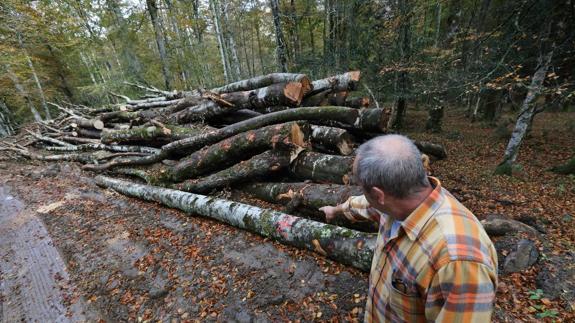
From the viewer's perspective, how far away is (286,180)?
577cm

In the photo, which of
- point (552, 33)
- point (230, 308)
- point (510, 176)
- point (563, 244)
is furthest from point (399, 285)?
point (552, 33)

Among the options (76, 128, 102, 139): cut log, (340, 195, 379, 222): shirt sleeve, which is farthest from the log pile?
(76, 128, 102, 139): cut log

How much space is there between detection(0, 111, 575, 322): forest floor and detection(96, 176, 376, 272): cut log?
18 centimetres

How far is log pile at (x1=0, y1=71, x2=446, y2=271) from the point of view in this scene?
4.14 m

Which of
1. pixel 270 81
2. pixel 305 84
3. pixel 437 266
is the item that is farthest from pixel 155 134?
pixel 437 266

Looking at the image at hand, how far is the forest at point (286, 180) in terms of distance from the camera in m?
3.29

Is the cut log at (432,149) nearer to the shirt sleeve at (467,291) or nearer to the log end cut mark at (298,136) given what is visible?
the log end cut mark at (298,136)

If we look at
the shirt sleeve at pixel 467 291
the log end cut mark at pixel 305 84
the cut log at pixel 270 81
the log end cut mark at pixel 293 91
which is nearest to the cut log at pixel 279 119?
the log end cut mark at pixel 293 91

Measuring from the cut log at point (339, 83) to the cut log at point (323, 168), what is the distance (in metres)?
2.74

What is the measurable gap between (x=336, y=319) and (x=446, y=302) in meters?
2.01

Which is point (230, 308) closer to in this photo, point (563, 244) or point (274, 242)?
point (274, 242)

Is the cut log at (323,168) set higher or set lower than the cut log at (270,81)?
lower

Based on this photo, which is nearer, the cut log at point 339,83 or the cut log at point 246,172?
the cut log at point 246,172

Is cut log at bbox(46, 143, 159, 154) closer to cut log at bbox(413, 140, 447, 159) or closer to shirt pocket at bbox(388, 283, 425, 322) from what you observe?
shirt pocket at bbox(388, 283, 425, 322)
